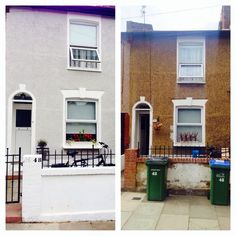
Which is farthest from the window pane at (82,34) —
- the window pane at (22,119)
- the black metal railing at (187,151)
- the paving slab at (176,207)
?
the paving slab at (176,207)

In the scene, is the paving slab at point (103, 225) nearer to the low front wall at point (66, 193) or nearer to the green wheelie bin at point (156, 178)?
the low front wall at point (66, 193)

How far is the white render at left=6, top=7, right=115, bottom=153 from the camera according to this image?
5.71 meters

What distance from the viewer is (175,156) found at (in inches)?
221

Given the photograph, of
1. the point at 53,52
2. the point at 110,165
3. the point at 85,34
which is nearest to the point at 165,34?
the point at 85,34

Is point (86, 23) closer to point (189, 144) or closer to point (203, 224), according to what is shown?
point (189, 144)

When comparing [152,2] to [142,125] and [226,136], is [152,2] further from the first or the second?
[226,136]

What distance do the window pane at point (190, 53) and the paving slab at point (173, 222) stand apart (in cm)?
278

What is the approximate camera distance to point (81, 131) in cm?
570

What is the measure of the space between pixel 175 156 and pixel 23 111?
9.45 feet

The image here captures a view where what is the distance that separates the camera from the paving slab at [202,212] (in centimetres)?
449

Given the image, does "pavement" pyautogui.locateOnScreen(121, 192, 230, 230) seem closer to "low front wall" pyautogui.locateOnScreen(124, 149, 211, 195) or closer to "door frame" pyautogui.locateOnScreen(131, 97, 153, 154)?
"low front wall" pyautogui.locateOnScreen(124, 149, 211, 195)

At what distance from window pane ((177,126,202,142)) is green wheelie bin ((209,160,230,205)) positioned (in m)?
0.80

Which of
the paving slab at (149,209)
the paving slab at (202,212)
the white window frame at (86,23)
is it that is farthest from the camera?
the white window frame at (86,23)

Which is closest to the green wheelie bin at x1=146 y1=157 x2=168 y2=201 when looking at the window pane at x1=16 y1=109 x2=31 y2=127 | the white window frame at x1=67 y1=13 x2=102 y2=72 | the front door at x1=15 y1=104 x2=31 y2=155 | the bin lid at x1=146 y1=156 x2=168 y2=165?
the bin lid at x1=146 y1=156 x2=168 y2=165
